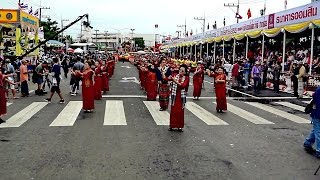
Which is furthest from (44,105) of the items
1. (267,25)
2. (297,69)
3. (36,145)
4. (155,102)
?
(267,25)

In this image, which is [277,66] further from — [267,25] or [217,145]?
[217,145]

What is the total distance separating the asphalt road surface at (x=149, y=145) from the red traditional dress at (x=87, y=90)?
1.07 feet

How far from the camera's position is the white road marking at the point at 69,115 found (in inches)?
434

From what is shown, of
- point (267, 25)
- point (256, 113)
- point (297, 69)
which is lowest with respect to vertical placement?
point (256, 113)

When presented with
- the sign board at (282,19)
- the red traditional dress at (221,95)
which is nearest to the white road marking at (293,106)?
the red traditional dress at (221,95)

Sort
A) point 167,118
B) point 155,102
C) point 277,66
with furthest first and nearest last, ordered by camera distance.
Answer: point 277,66, point 155,102, point 167,118

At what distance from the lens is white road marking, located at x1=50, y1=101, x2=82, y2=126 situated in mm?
11035

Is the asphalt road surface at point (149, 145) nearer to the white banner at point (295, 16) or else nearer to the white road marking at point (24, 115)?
the white road marking at point (24, 115)

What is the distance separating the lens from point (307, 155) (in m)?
7.94

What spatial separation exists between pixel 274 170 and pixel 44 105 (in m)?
10.0

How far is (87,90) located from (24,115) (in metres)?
2.01

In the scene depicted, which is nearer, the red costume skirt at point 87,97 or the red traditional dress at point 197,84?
the red costume skirt at point 87,97

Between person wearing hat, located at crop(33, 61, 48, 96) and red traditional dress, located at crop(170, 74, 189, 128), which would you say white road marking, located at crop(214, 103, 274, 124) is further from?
person wearing hat, located at crop(33, 61, 48, 96)

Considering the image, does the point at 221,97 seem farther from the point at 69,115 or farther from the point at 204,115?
the point at 69,115
